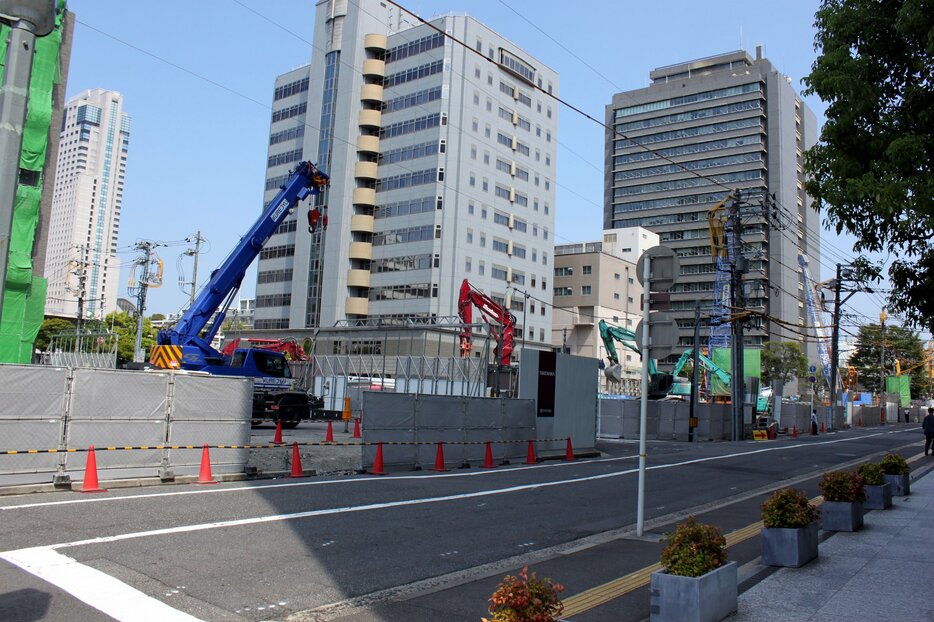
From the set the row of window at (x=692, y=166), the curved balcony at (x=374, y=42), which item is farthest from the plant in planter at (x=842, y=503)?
the row of window at (x=692, y=166)

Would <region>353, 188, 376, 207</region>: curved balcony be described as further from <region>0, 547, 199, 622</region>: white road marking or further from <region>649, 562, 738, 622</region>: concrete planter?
<region>649, 562, 738, 622</region>: concrete planter

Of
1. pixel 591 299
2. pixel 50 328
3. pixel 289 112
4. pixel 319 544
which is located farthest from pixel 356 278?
pixel 319 544

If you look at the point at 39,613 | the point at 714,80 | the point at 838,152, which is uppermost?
the point at 714,80

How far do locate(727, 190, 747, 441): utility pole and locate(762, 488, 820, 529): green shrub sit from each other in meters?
31.1

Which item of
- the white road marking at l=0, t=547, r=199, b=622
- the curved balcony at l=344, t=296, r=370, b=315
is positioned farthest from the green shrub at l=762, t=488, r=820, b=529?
the curved balcony at l=344, t=296, r=370, b=315

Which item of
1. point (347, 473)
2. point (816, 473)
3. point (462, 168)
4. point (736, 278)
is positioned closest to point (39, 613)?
point (347, 473)

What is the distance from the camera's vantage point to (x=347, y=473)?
1622 cm

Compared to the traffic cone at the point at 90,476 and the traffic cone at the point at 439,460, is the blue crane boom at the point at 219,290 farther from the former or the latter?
the traffic cone at the point at 90,476

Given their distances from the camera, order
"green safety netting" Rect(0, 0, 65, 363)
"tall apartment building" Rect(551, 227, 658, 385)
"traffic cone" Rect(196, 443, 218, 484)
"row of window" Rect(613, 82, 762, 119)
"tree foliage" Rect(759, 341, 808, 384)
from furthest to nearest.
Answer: "row of window" Rect(613, 82, 762, 119) → "tall apartment building" Rect(551, 227, 658, 385) → "tree foliage" Rect(759, 341, 808, 384) → "green safety netting" Rect(0, 0, 65, 363) → "traffic cone" Rect(196, 443, 218, 484)

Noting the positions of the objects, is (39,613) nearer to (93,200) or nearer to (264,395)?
(264,395)

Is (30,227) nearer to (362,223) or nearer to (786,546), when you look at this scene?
(786,546)

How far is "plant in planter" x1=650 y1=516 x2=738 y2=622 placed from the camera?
558cm

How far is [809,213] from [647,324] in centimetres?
14111

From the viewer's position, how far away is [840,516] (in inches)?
393
